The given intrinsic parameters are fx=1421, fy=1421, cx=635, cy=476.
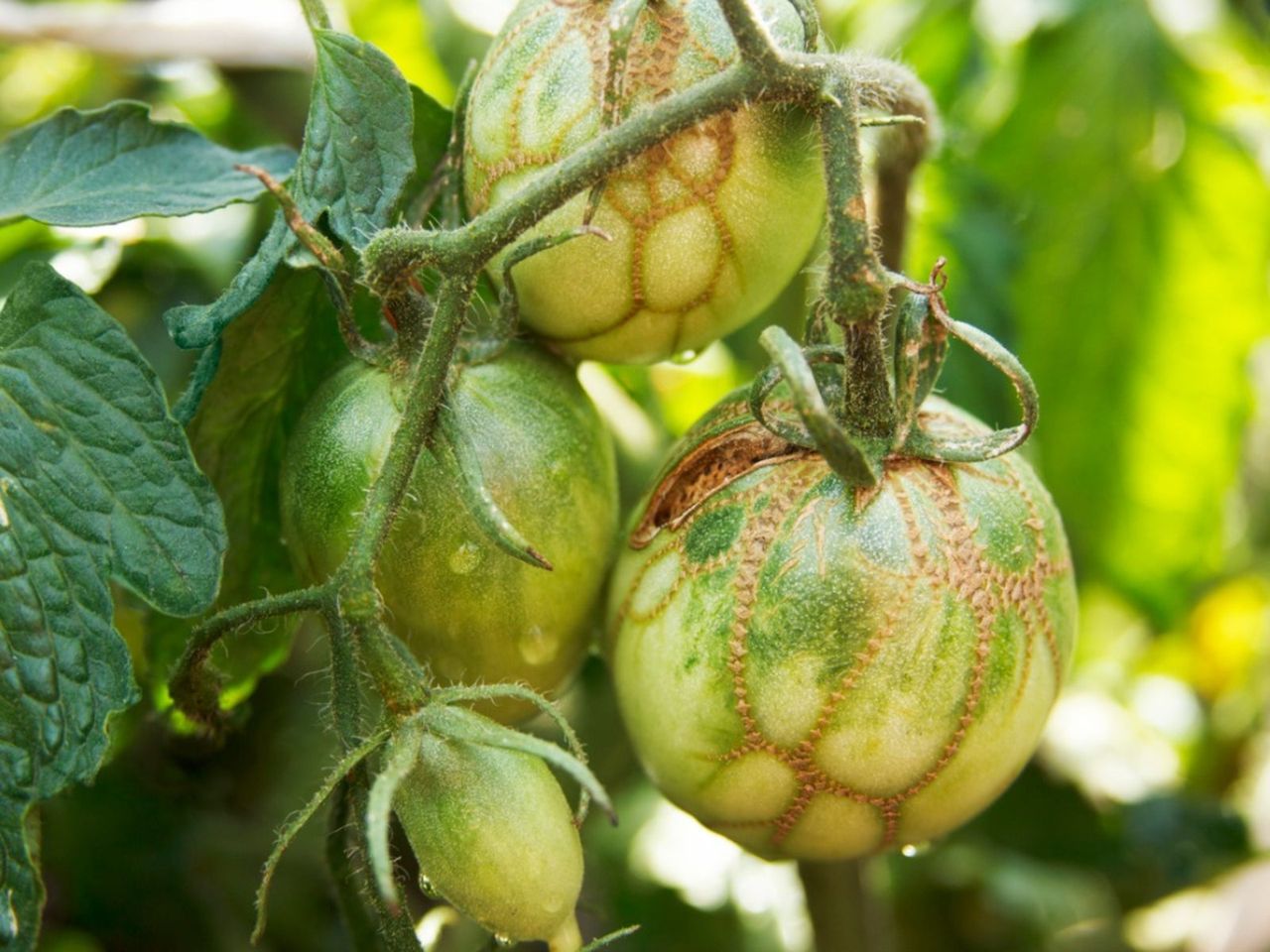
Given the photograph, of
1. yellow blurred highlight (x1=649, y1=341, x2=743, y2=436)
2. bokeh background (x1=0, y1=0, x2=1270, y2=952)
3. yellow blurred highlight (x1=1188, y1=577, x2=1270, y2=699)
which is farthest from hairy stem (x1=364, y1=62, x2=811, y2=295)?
yellow blurred highlight (x1=1188, y1=577, x2=1270, y2=699)

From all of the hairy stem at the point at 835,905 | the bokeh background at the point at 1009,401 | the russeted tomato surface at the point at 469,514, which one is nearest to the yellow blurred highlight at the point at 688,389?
the bokeh background at the point at 1009,401

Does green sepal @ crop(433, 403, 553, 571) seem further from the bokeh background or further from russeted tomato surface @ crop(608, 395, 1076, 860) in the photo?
the bokeh background

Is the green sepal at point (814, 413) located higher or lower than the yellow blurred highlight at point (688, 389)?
higher

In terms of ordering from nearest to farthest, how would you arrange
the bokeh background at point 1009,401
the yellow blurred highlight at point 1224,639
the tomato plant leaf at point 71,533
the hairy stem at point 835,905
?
the tomato plant leaf at point 71,533
the hairy stem at point 835,905
the bokeh background at point 1009,401
the yellow blurred highlight at point 1224,639

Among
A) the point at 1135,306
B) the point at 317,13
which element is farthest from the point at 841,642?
the point at 1135,306

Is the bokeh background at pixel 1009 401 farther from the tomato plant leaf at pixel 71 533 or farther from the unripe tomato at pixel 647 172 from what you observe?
the tomato plant leaf at pixel 71 533

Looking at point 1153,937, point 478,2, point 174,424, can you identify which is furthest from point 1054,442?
point 174,424
